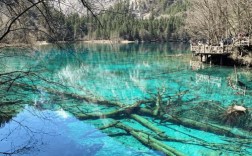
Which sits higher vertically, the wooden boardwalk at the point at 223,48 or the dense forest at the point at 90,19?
the dense forest at the point at 90,19

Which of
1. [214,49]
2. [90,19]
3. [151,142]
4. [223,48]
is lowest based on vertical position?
[151,142]

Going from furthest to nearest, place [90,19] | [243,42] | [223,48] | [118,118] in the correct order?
[223,48], [243,42], [118,118], [90,19]

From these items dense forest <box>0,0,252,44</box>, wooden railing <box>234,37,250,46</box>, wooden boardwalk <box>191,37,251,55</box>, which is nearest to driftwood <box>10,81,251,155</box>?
dense forest <box>0,0,252,44</box>

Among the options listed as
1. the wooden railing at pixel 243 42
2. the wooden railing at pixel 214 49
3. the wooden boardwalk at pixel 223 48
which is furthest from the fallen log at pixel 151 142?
the wooden railing at pixel 214 49

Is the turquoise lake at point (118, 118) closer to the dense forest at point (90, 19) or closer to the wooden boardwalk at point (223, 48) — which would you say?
the dense forest at point (90, 19)

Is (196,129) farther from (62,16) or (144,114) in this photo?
(62,16)

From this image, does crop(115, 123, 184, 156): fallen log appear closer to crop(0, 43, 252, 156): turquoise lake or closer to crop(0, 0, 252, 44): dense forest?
crop(0, 43, 252, 156): turquoise lake

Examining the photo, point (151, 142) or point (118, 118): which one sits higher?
point (118, 118)

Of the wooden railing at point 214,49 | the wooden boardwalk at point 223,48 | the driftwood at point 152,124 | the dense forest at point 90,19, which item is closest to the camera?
the dense forest at point 90,19

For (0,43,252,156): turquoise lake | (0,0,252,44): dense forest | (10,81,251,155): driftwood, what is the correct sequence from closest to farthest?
(0,0,252,44): dense forest < (0,43,252,156): turquoise lake < (10,81,251,155): driftwood

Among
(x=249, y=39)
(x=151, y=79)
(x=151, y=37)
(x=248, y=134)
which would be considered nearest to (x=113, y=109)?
(x=248, y=134)

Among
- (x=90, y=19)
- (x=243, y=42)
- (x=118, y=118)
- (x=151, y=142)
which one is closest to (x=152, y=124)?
(x=118, y=118)

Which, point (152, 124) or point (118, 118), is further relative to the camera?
point (118, 118)

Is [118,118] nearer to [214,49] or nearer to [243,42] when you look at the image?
[243,42]
